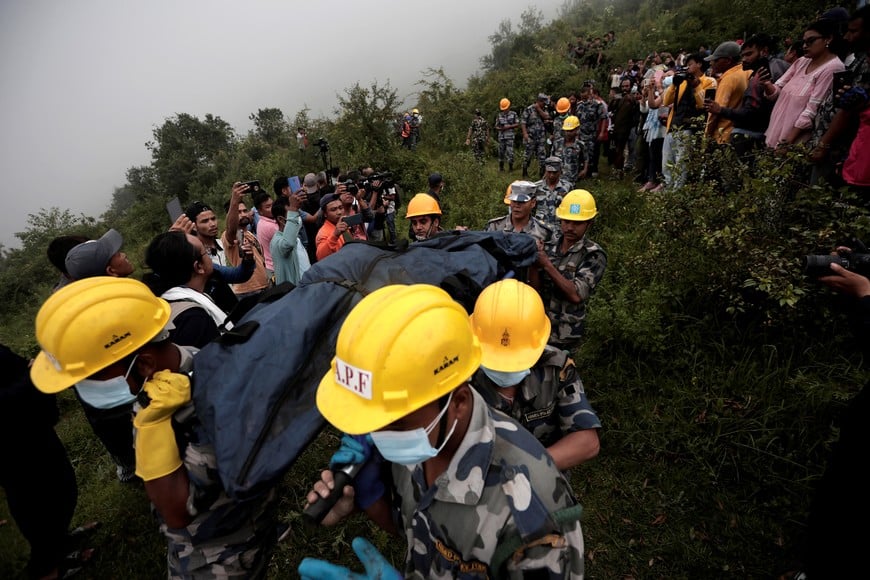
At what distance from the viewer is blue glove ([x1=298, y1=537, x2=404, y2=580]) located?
1622mm

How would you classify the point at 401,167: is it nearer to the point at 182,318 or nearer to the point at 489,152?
the point at 489,152

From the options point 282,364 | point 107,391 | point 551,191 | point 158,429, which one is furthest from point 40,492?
point 551,191

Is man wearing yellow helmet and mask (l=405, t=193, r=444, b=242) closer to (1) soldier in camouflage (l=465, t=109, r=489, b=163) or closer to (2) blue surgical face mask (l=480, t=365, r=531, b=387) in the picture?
(2) blue surgical face mask (l=480, t=365, r=531, b=387)

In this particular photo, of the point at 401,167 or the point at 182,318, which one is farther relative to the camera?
the point at 401,167

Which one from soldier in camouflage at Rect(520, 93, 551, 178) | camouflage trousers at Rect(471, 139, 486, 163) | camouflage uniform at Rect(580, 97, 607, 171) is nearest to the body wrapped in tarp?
camouflage uniform at Rect(580, 97, 607, 171)

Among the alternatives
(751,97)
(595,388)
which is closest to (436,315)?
(595,388)

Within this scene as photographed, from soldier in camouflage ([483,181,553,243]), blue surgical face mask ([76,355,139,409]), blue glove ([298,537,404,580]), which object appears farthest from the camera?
soldier in camouflage ([483,181,553,243])

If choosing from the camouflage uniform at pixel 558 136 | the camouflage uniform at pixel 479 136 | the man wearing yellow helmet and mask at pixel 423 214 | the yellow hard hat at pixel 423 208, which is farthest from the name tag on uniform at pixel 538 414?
the camouflage uniform at pixel 479 136

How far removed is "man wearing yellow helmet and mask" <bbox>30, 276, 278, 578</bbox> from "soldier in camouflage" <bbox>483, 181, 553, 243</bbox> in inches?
114

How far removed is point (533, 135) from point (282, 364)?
1201 centimetres

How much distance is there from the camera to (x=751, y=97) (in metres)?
5.29

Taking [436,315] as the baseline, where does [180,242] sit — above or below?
below

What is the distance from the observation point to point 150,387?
1783 mm

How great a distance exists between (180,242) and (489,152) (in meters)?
14.3
